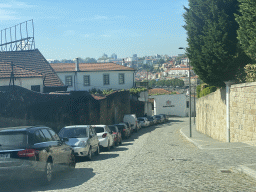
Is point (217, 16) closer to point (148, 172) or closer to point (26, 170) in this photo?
point (148, 172)

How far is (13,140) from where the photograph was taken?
986 centimetres

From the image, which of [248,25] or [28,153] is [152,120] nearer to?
[248,25]

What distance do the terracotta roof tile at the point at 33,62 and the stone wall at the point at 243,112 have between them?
22647 mm

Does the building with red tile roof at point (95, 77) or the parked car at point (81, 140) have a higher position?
the building with red tile roof at point (95, 77)

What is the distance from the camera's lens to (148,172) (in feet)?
38.5

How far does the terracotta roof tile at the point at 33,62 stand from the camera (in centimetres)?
3984

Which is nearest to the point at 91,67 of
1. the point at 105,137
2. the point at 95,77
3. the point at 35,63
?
the point at 95,77

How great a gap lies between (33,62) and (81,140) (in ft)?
90.3

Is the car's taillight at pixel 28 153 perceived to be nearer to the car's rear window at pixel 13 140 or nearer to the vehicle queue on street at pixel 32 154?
the vehicle queue on street at pixel 32 154

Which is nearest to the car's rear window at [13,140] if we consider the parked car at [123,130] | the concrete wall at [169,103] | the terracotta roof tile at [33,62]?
the parked car at [123,130]

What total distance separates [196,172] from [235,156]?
3.49m

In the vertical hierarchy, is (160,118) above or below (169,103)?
below

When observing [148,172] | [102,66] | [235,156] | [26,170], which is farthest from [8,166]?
[102,66]

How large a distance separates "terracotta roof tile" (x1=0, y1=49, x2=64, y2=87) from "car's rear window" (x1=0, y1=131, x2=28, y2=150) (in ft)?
95.8
